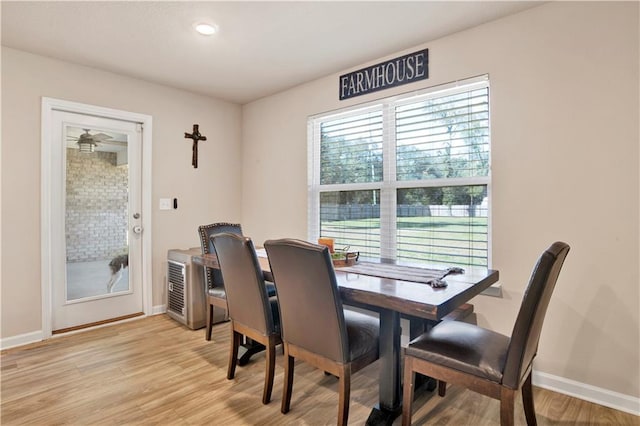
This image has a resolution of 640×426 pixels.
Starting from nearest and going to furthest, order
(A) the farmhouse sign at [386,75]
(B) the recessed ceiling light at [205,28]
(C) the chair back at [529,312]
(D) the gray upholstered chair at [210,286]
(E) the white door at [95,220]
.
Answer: (C) the chair back at [529,312] → (B) the recessed ceiling light at [205,28] → (A) the farmhouse sign at [386,75] → (D) the gray upholstered chair at [210,286] → (E) the white door at [95,220]

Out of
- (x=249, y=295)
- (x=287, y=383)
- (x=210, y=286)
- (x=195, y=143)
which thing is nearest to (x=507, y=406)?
(x=287, y=383)

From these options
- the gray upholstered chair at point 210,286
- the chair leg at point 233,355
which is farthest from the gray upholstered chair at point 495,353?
the gray upholstered chair at point 210,286

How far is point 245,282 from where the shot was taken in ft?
6.61

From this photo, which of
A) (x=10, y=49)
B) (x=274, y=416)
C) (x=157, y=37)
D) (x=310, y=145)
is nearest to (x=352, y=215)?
(x=310, y=145)

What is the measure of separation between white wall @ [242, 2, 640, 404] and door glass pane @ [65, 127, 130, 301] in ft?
10.2

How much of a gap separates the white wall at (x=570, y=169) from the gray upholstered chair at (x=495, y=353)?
0.72 m

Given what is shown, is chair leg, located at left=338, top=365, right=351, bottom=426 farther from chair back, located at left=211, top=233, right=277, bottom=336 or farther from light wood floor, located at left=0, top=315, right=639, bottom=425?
chair back, located at left=211, top=233, right=277, bottom=336

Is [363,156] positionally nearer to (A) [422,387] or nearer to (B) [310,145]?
(B) [310,145]

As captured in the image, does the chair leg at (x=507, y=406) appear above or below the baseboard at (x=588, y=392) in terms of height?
above

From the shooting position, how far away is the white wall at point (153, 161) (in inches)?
108

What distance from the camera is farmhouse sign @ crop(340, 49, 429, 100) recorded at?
8.88ft

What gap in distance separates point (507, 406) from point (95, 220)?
137 inches

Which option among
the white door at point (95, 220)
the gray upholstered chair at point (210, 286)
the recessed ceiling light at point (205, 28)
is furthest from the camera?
the white door at point (95, 220)

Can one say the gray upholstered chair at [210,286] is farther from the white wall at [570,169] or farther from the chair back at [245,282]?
the white wall at [570,169]
